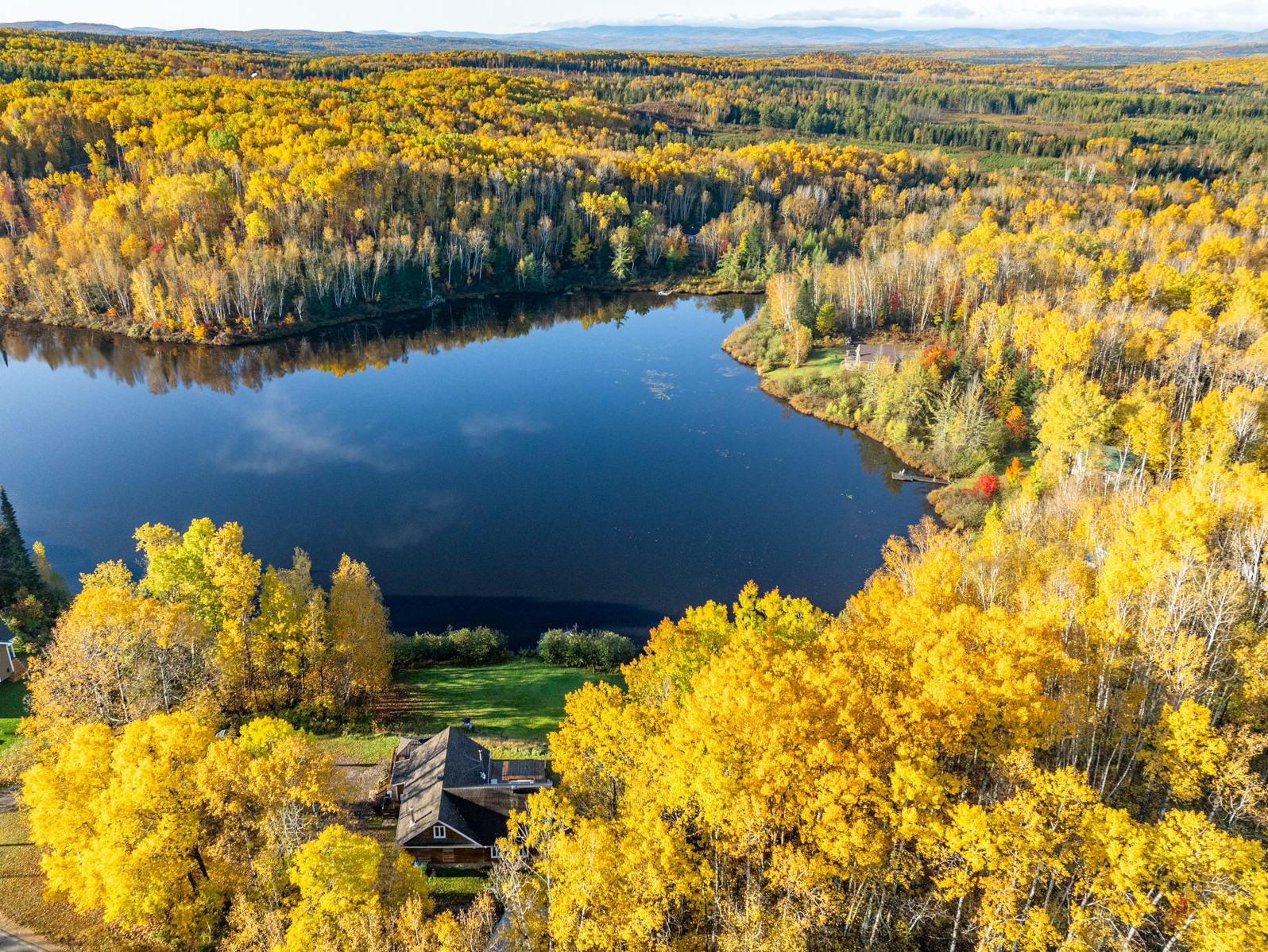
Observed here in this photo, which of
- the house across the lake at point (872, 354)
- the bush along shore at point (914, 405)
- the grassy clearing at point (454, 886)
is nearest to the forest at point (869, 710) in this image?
the bush along shore at point (914, 405)

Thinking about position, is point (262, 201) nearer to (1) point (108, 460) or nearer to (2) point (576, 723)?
(1) point (108, 460)

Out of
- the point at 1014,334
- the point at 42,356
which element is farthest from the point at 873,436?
the point at 42,356

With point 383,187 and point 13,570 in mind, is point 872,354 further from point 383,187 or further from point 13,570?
point 13,570

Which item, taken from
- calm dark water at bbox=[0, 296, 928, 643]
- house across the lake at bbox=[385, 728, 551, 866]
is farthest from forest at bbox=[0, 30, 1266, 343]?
house across the lake at bbox=[385, 728, 551, 866]

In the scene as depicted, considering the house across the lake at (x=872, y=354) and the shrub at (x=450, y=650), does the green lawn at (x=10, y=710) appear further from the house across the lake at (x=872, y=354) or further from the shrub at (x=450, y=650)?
the house across the lake at (x=872, y=354)

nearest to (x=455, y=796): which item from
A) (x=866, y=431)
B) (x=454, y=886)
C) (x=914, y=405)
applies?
(x=454, y=886)
